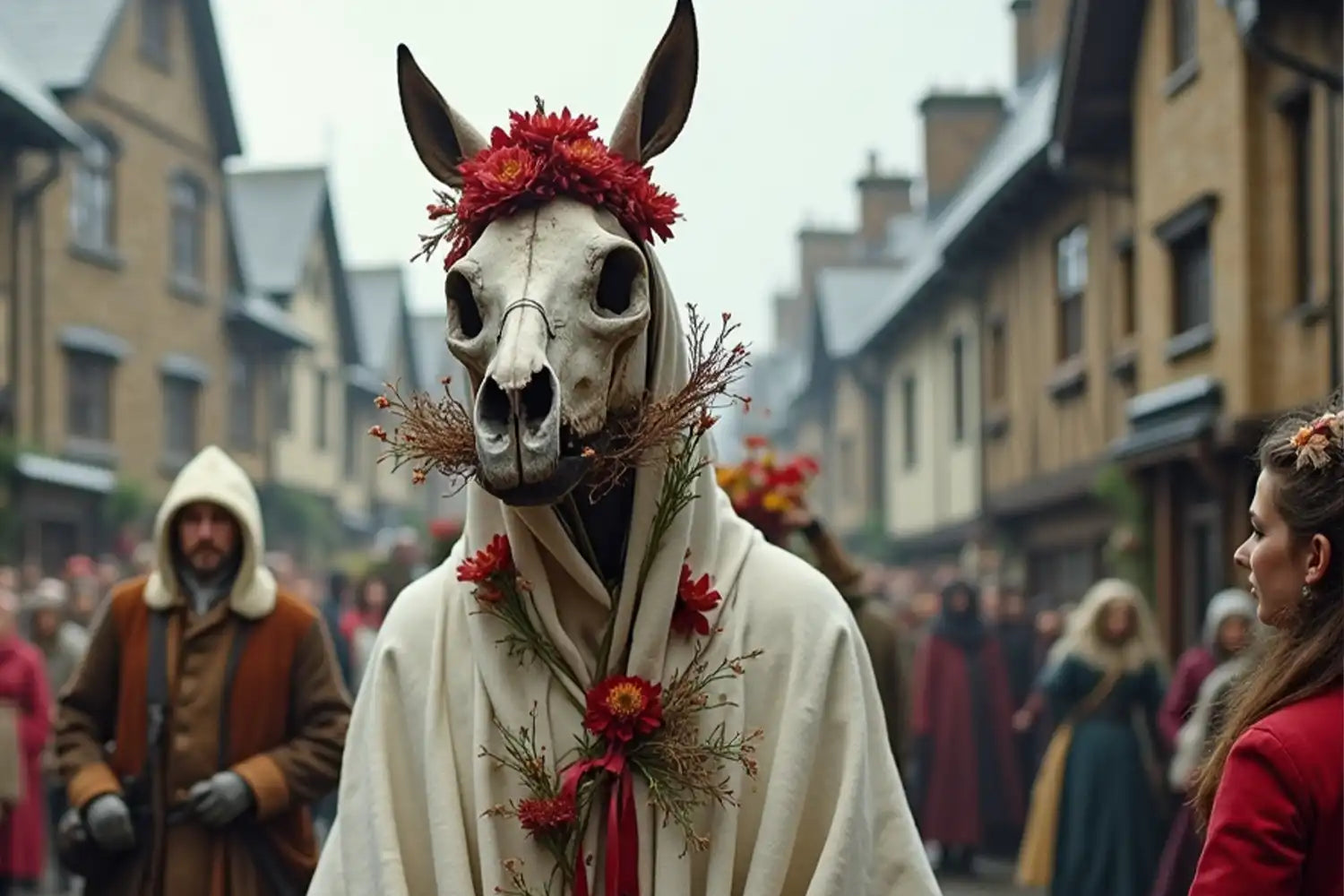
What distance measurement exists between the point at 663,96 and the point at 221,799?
10.3ft

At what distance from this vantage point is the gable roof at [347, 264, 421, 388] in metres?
49.2

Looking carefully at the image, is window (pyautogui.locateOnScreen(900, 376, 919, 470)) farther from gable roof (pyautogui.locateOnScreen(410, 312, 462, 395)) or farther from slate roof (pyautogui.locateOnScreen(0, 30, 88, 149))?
gable roof (pyautogui.locateOnScreen(410, 312, 462, 395))

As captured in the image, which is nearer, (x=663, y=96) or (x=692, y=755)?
(x=692, y=755)

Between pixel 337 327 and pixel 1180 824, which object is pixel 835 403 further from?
pixel 1180 824

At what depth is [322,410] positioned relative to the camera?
43.0m

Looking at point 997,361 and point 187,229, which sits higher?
point 187,229

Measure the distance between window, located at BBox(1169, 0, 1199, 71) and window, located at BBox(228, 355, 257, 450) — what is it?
1976cm

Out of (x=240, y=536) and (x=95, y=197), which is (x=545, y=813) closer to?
(x=240, y=536)

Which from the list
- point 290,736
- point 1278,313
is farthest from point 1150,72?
point 290,736

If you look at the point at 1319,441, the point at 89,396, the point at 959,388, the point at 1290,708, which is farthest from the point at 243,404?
the point at 1290,708

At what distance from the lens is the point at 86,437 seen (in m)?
27.8

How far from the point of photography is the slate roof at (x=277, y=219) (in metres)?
39.2

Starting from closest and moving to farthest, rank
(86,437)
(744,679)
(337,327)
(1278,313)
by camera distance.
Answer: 1. (744,679)
2. (1278,313)
3. (86,437)
4. (337,327)

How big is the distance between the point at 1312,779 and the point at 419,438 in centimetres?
145
